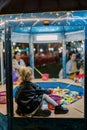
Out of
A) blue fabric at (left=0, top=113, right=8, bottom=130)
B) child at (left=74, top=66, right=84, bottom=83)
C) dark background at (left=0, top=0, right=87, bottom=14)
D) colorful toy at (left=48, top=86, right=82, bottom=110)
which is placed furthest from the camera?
blue fabric at (left=0, top=113, right=8, bottom=130)

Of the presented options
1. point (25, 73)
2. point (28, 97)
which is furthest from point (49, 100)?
point (25, 73)

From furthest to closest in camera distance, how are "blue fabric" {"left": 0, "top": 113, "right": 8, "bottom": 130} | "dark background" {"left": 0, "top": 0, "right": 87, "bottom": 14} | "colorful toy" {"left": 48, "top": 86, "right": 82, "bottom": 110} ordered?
"blue fabric" {"left": 0, "top": 113, "right": 8, "bottom": 130}, "colorful toy" {"left": 48, "top": 86, "right": 82, "bottom": 110}, "dark background" {"left": 0, "top": 0, "right": 87, "bottom": 14}

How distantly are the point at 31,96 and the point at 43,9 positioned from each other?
1339 millimetres

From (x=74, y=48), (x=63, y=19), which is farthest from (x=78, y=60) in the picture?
(x=63, y=19)

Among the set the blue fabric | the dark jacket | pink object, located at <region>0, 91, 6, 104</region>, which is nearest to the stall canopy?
the dark jacket

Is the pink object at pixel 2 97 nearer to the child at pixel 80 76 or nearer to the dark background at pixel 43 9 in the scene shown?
the dark background at pixel 43 9

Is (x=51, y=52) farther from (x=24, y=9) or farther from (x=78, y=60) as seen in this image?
(x=24, y=9)

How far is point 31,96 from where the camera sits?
5121mm

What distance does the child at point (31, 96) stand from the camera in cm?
510

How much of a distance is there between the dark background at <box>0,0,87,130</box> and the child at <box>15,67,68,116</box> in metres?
0.13

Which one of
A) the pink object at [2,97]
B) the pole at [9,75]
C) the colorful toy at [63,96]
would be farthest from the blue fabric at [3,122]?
the colorful toy at [63,96]

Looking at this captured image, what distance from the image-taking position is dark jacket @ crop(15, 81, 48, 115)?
511cm

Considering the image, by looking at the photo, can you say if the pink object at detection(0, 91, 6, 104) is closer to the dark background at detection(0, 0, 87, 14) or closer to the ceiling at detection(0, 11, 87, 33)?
the ceiling at detection(0, 11, 87, 33)

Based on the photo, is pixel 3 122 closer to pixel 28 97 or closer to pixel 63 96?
pixel 28 97
